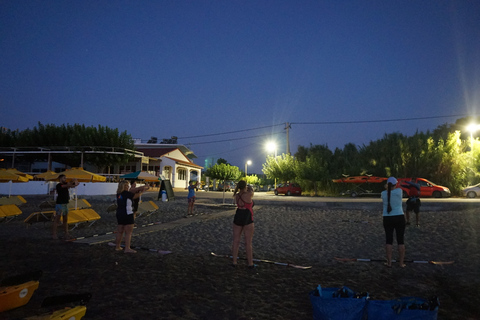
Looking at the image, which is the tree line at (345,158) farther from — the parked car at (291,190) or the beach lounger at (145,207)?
the beach lounger at (145,207)

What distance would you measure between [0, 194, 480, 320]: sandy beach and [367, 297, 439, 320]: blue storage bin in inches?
38.7

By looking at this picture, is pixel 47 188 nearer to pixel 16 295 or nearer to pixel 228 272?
pixel 228 272

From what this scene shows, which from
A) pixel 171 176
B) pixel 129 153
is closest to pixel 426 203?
pixel 129 153

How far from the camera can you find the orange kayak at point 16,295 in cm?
355

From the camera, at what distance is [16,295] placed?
12.0ft


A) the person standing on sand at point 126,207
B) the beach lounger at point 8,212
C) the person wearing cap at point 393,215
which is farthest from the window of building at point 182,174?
the person wearing cap at point 393,215

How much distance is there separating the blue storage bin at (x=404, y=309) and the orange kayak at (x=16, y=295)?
3.76 m

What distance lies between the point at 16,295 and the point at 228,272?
3000 millimetres

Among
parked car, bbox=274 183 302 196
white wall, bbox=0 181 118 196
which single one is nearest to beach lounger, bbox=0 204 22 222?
white wall, bbox=0 181 118 196

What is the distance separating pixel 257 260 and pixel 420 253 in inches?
151

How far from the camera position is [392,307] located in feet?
9.46

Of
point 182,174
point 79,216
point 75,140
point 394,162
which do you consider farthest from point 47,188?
point 394,162

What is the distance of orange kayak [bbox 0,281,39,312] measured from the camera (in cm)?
355

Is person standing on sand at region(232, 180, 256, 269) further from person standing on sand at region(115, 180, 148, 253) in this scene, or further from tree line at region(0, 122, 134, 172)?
tree line at region(0, 122, 134, 172)
